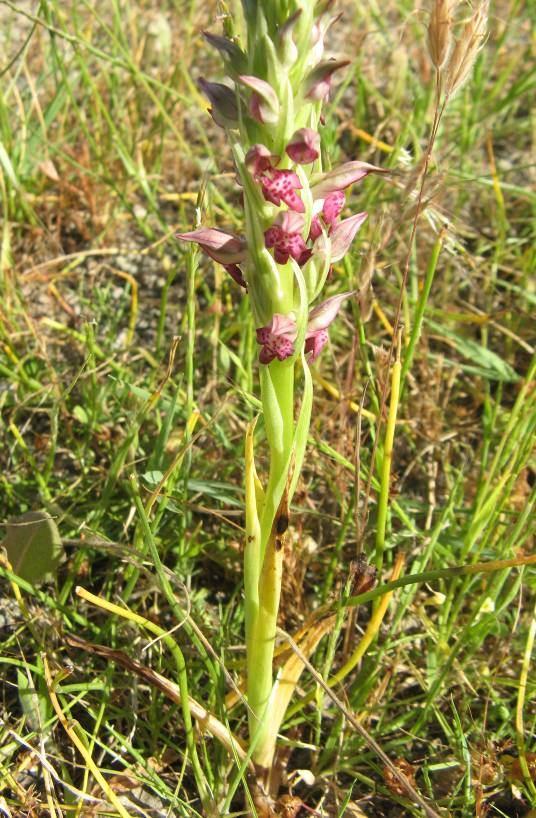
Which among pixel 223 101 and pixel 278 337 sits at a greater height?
pixel 223 101

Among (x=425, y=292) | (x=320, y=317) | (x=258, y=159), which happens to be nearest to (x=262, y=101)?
(x=258, y=159)

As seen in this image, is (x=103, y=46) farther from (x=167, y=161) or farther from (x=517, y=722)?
(x=517, y=722)

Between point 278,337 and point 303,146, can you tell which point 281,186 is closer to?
point 303,146

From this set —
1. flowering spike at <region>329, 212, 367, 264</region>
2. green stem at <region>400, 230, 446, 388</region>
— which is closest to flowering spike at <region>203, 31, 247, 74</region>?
flowering spike at <region>329, 212, 367, 264</region>

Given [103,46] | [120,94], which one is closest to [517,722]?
Result: [120,94]

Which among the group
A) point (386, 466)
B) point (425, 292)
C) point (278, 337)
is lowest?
point (386, 466)

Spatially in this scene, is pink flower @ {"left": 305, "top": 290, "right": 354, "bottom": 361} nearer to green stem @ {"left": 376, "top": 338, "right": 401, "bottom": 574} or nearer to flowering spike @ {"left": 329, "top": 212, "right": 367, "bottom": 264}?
flowering spike @ {"left": 329, "top": 212, "right": 367, "bottom": 264}

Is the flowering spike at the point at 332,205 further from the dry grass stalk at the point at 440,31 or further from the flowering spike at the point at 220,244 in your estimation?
the dry grass stalk at the point at 440,31
